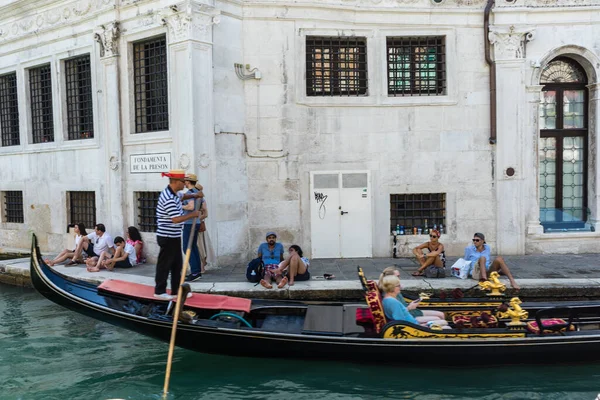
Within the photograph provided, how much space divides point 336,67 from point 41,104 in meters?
6.31

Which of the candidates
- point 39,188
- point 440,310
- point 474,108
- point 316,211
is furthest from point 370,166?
point 39,188

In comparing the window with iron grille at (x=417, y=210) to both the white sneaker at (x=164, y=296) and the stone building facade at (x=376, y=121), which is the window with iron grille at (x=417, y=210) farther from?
the white sneaker at (x=164, y=296)

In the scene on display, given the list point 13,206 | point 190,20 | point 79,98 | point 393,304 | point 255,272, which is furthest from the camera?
point 13,206

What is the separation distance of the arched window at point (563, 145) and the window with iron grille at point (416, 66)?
6.31 ft

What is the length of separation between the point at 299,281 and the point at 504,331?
10.3ft

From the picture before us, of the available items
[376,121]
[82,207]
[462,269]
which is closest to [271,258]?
[462,269]

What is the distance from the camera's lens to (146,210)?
33.2 ft

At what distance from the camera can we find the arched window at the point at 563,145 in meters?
10.3

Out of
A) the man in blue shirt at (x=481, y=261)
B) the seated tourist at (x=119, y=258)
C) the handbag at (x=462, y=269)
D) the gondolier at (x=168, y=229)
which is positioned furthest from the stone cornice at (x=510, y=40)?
the seated tourist at (x=119, y=258)

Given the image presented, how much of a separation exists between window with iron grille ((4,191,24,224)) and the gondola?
6557 mm

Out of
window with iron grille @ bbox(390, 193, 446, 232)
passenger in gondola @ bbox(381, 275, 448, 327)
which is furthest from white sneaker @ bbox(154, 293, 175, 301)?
window with iron grille @ bbox(390, 193, 446, 232)

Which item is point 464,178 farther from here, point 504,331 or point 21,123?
point 21,123

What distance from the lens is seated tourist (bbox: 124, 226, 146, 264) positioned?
9.81m

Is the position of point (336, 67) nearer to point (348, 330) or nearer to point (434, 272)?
point (434, 272)
